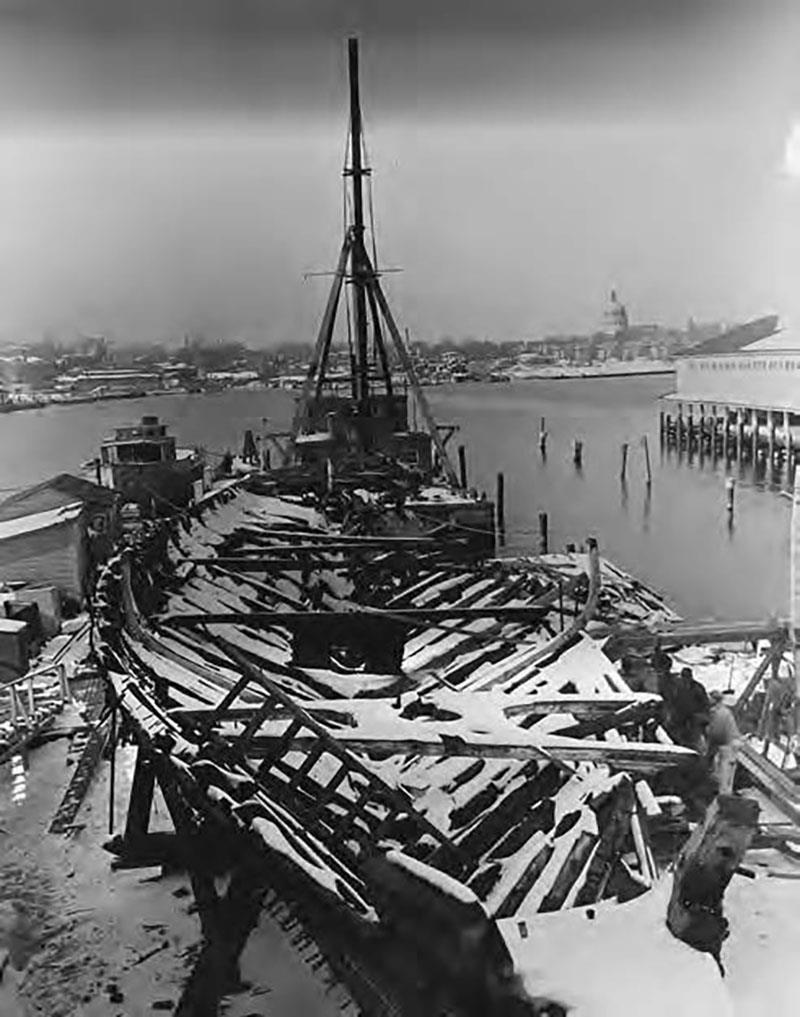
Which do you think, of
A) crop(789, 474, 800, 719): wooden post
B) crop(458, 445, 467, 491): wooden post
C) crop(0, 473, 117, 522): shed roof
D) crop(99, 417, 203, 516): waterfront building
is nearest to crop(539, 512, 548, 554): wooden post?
crop(458, 445, 467, 491): wooden post

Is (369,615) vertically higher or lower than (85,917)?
higher

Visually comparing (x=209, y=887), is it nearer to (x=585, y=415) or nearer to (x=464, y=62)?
(x=585, y=415)

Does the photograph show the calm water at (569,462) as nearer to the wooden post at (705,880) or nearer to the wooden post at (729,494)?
the wooden post at (729,494)

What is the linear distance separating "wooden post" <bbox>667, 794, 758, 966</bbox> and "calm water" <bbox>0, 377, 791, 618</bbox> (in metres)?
0.27

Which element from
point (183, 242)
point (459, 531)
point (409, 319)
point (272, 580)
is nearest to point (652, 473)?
point (459, 531)

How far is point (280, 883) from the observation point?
135 cm

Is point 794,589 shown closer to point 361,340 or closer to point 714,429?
point 714,429

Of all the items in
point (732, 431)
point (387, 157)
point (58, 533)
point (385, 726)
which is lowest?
point (385, 726)

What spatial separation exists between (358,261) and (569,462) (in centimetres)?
37

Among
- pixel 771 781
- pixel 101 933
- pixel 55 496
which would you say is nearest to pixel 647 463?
pixel 771 781

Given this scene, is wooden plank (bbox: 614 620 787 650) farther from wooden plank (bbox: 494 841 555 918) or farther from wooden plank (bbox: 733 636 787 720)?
wooden plank (bbox: 494 841 555 918)

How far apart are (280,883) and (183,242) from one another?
2.61 feet

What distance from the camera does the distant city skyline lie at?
4.61 feet

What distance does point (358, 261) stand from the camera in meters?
1.45
